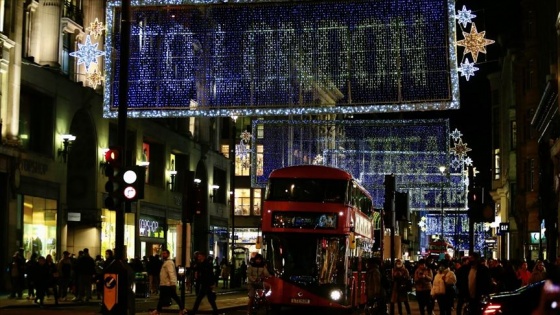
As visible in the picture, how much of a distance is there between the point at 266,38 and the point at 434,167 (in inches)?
1103

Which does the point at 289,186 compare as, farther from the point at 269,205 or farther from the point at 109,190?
the point at 109,190

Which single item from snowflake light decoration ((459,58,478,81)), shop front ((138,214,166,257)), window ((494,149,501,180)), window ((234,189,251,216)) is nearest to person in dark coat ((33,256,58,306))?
snowflake light decoration ((459,58,478,81))

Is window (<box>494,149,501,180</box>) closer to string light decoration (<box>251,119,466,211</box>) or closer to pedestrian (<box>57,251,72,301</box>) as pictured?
string light decoration (<box>251,119,466,211</box>)

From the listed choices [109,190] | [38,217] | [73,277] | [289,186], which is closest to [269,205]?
[289,186]

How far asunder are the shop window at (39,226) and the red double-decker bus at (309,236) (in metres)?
17.0

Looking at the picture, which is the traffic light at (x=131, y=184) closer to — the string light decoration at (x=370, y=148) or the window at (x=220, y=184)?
the string light decoration at (x=370, y=148)

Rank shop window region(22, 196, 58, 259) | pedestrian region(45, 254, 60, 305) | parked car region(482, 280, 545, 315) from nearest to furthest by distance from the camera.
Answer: parked car region(482, 280, 545, 315) < pedestrian region(45, 254, 60, 305) < shop window region(22, 196, 58, 259)

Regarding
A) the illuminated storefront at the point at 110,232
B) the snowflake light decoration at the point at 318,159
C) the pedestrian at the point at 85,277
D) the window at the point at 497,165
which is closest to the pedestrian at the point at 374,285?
the pedestrian at the point at 85,277

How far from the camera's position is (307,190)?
1105 inches

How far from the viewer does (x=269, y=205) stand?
1113 inches

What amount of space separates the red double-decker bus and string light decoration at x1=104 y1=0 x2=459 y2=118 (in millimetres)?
3126

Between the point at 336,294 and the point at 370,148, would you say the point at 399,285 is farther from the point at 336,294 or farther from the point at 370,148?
the point at 370,148

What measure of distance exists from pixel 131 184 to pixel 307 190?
10.5m

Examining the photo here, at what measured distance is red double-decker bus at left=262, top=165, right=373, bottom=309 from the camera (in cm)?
2794
